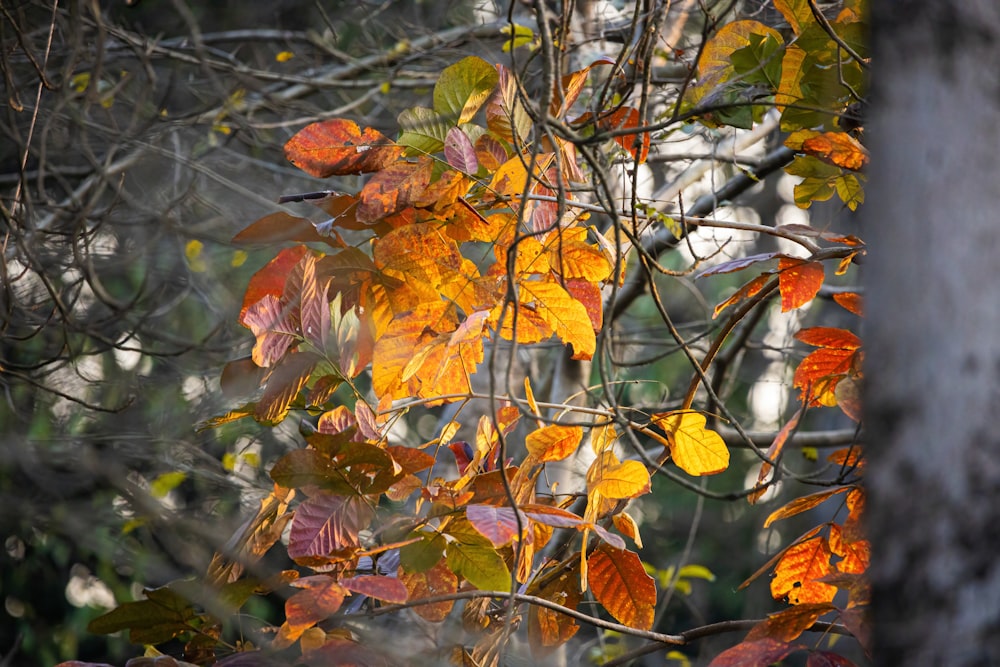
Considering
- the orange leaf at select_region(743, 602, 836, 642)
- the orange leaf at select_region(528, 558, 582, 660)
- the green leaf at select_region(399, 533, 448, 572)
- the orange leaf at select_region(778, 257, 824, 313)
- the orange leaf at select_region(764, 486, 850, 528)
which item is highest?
the orange leaf at select_region(778, 257, 824, 313)

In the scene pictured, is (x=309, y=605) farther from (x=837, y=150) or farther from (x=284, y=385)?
(x=837, y=150)

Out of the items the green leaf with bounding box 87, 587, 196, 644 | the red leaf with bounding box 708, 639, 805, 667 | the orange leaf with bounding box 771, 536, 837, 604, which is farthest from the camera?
the orange leaf with bounding box 771, 536, 837, 604

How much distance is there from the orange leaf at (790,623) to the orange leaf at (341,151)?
1.95 ft

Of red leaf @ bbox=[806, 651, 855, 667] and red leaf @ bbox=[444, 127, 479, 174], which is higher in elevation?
red leaf @ bbox=[444, 127, 479, 174]

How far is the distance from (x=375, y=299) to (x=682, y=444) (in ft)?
→ 1.24

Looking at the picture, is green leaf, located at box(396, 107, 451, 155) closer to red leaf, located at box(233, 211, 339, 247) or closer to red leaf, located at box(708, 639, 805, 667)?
red leaf, located at box(233, 211, 339, 247)

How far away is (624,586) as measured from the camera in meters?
0.83

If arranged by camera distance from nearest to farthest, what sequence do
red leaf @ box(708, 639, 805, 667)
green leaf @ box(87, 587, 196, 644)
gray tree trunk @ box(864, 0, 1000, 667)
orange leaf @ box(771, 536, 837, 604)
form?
gray tree trunk @ box(864, 0, 1000, 667)
red leaf @ box(708, 639, 805, 667)
green leaf @ box(87, 587, 196, 644)
orange leaf @ box(771, 536, 837, 604)

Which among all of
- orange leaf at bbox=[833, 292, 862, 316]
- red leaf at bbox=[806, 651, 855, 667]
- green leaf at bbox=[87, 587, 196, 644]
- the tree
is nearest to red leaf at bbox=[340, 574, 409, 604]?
the tree

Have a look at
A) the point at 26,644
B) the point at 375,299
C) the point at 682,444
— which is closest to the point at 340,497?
the point at 375,299

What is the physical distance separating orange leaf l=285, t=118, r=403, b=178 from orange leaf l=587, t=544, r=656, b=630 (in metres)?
0.48

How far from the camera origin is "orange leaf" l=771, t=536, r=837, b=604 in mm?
838

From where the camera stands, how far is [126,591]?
9.40 feet

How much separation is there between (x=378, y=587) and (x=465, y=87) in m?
0.53
